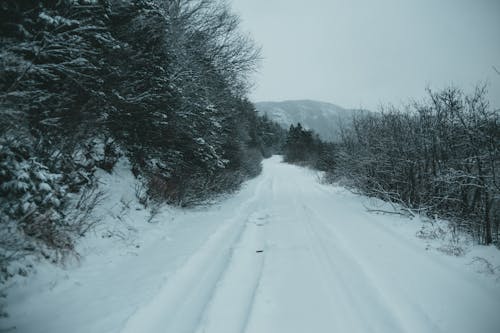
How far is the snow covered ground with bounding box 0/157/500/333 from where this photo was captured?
2721mm

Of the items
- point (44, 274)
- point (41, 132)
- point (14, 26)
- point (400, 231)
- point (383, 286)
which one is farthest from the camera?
point (400, 231)

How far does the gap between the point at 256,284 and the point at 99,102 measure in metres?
4.71

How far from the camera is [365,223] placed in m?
6.61

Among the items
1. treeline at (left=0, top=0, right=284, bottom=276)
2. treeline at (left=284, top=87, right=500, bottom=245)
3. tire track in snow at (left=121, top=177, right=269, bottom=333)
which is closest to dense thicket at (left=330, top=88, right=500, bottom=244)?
treeline at (left=284, top=87, right=500, bottom=245)

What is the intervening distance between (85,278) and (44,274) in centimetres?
47

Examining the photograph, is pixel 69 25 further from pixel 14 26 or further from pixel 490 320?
pixel 490 320

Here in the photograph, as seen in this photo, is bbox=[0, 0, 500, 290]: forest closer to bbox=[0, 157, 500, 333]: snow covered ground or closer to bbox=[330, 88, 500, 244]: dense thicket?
bbox=[330, 88, 500, 244]: dense thicket

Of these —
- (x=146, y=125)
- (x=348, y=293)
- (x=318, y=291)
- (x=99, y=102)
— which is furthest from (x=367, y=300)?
(x=146, y=125)

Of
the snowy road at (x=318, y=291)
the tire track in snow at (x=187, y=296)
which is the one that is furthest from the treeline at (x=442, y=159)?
A: the tire track in snow at (x=187, y=296)

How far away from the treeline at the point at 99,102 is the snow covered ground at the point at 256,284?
65 cm

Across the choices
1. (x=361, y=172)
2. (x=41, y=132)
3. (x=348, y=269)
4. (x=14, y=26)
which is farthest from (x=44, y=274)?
(x=361, y=172)

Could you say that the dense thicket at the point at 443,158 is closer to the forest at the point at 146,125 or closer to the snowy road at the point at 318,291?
the forest at the point at 146,125

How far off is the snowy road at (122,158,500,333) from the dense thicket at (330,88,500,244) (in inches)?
70.9

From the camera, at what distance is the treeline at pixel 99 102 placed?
3414 millimetres
